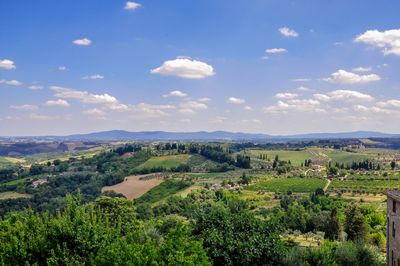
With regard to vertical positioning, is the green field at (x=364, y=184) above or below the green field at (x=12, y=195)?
above

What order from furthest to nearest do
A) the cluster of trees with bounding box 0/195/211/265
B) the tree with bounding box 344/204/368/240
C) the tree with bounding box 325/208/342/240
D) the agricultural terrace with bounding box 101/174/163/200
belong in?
the agricultural terrace with bounding box 101/174/163/200, the tree with bounding box 325/208/342/240, the tree with bounding box 344/204/368/240, the cluster of trees with bounding box 0/195/211/265

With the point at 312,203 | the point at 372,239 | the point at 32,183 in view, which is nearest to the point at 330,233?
the point at 372,239

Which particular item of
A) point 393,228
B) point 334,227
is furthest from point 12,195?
point 393,228

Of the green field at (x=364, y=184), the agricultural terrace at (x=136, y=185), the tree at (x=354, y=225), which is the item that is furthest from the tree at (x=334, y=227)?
the agricultural terrace at (x=136, y=185)

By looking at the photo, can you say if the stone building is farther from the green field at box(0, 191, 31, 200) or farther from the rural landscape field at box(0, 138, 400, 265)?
the green field at box(0, 191, 31, 200)

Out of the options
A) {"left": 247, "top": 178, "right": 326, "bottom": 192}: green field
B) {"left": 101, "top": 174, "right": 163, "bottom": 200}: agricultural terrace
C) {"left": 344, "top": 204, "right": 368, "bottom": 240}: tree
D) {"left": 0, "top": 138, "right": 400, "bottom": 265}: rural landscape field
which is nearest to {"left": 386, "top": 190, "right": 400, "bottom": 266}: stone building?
{"left": 0, "top": 138, "right": 400, "bottom": 265}: rural landscape field

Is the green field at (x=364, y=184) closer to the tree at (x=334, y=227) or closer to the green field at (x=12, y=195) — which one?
the tree at (x=334, y=227)
